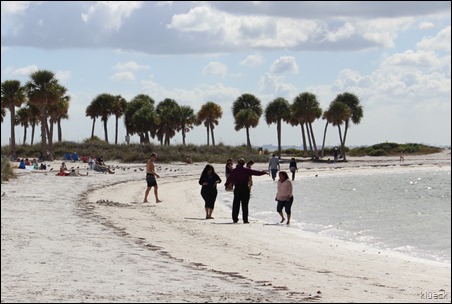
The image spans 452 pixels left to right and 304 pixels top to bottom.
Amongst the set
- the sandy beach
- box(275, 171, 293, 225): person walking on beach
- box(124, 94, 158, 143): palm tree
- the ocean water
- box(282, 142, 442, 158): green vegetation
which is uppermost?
box(124, 94, 158, 143): palm tree

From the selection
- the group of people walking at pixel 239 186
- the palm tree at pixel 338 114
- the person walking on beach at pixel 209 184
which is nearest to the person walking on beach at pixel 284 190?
the group of people walking at pixel 239 186

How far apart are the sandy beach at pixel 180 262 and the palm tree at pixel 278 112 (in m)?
67.1

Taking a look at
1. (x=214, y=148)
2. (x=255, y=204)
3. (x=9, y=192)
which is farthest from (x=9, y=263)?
(x=214, y=148)

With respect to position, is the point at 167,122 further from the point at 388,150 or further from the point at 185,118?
the point at 388,150

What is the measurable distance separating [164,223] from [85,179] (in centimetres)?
1833

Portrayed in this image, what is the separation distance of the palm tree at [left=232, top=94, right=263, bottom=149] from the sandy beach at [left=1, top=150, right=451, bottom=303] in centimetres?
6750

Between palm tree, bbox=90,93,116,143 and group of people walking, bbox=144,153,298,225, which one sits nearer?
group of people walking, bbox=144,153,298,225

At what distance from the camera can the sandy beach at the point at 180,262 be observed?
9.05 meters

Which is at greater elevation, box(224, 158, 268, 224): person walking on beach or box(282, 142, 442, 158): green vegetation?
box(282, 142, 442, 158): green vegetation

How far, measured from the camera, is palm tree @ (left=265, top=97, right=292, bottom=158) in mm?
88500

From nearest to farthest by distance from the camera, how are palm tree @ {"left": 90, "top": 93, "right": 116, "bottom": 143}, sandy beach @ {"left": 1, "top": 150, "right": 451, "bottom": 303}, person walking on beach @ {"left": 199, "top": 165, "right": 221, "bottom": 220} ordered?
sandy beach @ {"left": 1, "top": 150, "right": 451, "bottom": 303}
person walking on beach @ {"left": 199, "top": 165, "right": 221, "bottom": 220}
palm tree @ {"left": 90, "top": 93, "right": 116, "bottom": 143}

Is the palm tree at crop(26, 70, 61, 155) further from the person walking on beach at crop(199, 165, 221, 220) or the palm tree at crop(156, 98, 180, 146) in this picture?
the person walking on beach at crop(199, 165, 221, 220)

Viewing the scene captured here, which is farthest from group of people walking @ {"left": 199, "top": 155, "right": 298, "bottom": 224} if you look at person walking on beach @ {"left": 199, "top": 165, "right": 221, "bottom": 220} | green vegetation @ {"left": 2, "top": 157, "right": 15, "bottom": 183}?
green vegetation @ {"left": 2, "top": 157, "right": 15, "bottom": 183}

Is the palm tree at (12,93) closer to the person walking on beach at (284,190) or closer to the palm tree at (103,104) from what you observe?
the palm tree at (103,104)
